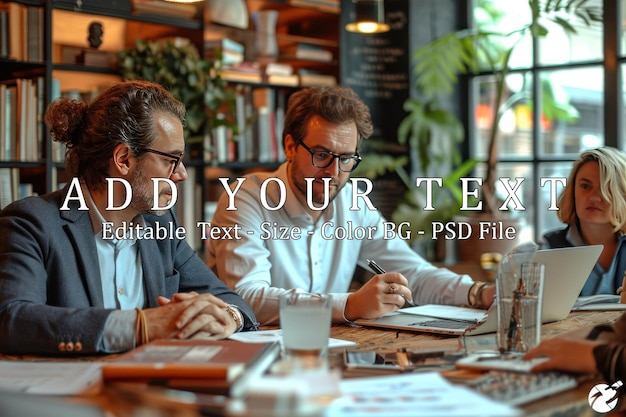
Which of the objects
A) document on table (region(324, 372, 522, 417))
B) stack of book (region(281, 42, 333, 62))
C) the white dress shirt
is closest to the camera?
document on table (region(324, 372, 522, 417))

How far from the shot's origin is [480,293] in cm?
229

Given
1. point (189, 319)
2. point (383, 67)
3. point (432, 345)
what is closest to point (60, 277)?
point (189, 319)

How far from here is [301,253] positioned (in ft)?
8.83

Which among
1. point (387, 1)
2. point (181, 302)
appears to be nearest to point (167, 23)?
point (387, 1)

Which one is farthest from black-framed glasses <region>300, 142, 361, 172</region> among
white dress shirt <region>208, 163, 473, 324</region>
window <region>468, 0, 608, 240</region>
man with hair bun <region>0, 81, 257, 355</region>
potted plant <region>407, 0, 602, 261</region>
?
window <region>468, 0, 608, 240</region>

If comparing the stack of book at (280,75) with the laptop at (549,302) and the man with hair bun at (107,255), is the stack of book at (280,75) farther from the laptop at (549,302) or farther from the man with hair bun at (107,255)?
the laptop at (549,302)

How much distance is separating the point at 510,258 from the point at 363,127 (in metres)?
1.20

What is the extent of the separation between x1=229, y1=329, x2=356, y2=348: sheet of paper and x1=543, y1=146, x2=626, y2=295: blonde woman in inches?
50.3

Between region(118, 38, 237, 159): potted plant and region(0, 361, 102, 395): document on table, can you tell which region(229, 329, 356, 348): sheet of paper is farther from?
region(118, 38, 237, 159): potted plant

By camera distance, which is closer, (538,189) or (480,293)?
(480,293)

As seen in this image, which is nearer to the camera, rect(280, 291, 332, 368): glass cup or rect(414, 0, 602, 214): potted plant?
rect(280, 291, 332, 368): glass cup

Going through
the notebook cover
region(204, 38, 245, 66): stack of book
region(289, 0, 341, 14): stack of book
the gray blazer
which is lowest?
the notebook cover

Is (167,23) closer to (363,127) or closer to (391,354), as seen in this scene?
(363,127)

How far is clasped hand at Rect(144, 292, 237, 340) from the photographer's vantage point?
1597 millimetres
